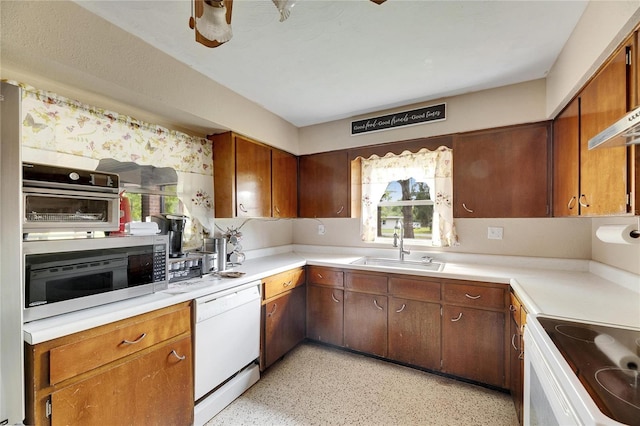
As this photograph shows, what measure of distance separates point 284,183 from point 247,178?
1.95ft

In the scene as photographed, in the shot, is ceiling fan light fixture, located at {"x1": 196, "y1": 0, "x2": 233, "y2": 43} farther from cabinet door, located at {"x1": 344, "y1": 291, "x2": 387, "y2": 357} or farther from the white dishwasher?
cabinet door, located at {"x1": 344, "y1": 291, "x2": 387, "y2": 357}

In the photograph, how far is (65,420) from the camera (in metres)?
1.14

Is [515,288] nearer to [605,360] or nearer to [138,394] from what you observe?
[605,360]

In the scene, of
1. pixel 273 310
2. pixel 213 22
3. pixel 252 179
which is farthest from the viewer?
pixel 252 179

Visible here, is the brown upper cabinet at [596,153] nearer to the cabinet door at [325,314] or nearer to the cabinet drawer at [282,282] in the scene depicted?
the cabinet door at [325,314]

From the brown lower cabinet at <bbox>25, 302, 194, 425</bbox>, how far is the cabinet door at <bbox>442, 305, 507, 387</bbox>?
1.87m

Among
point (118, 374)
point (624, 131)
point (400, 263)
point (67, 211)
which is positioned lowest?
point (118, 374)

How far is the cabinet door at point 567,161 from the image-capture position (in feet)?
5.59

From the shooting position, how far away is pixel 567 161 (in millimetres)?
1844

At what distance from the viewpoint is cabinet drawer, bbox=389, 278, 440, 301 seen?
2197mm

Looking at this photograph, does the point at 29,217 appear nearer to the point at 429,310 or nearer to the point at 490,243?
the point at 429,310

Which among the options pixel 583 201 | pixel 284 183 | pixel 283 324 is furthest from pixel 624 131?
pixel 284 183

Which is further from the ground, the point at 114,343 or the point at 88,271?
the point at 88,271

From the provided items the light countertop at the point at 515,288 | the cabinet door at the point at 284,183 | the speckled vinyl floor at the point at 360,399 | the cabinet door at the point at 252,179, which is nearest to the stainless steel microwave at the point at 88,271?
the light countertop at the point at 515,288
